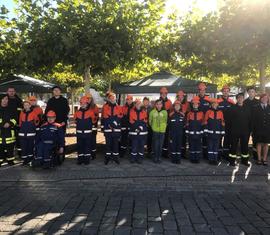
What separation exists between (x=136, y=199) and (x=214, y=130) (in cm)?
415

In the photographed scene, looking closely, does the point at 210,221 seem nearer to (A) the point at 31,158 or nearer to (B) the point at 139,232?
(B) the point at 139,232

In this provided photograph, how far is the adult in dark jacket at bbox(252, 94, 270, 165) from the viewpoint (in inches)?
415

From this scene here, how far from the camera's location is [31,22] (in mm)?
13016

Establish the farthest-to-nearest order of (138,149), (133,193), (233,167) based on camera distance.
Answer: (138,149), (233,167), (133,193)

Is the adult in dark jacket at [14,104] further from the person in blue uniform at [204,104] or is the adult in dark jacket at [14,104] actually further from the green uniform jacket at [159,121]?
the person in blue uniform at [204,104]

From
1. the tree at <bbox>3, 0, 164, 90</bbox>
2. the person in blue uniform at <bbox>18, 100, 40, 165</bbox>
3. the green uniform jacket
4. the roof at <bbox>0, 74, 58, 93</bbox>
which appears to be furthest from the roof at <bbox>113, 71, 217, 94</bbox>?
the person in blue uniform at <bbox>18, 100, 40, 165</bbox>

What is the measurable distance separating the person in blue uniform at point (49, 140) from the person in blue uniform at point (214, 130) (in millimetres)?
4088

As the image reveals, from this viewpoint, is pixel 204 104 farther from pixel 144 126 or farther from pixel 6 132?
pixel 6 132

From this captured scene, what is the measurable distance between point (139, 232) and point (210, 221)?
121 centimetres

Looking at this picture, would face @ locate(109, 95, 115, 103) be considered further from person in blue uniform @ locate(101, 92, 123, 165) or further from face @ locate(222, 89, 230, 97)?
face @ locate(222, 89, 230, 97)

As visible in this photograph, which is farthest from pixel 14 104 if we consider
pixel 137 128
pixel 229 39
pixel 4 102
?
pixel 229 39

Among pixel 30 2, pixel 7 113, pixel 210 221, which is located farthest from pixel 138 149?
pixel 30 2

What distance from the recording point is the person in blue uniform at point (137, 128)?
35.1 feet

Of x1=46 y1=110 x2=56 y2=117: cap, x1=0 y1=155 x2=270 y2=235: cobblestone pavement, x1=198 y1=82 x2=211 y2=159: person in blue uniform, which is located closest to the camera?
x1=0 y1=155 x2=270 y2=235: cobblestone pavement
